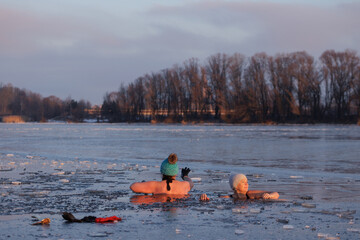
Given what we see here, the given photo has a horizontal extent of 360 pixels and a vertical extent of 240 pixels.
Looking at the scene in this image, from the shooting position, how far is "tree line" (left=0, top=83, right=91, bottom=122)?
15900cm

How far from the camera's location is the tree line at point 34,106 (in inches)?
6260

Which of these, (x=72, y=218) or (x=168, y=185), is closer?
(x=72, y=218)

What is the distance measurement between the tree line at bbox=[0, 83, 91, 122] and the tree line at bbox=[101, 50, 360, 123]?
4365 centimetres

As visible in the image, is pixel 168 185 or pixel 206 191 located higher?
pixel 168 185

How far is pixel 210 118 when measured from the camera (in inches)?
4427

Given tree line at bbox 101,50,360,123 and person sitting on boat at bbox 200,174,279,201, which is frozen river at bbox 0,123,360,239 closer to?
person sitting on boat at bbox 200,174,279,201

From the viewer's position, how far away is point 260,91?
4067 inches

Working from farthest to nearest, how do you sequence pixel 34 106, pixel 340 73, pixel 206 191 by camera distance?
pixel 34 106 < pixel 340 73 < pixel 206 191

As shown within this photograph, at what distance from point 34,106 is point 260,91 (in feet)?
293

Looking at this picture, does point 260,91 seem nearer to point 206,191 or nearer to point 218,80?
point 218,80

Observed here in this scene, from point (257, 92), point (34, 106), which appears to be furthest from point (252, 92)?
point (34, 106)

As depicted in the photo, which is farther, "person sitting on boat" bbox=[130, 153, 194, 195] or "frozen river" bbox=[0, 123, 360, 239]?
"person sitting on boat" bbox=[130, 153, 194, 195]

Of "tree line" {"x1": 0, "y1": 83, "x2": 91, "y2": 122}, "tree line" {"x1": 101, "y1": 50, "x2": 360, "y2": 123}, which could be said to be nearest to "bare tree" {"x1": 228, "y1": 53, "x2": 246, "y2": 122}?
"tree line" {"x1": 101, "y1": 50, "x2": 360, "y2": 123}

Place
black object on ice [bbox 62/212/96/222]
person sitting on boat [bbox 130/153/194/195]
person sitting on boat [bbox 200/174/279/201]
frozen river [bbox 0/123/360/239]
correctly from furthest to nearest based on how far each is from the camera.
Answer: person sitting on boat [bbox 130/153/194/195], person sitting on boat [bbox 200/174/279/201], black object on ice [bbox 62/212/96/222], frozen river [bbox 0/123/360/239]
